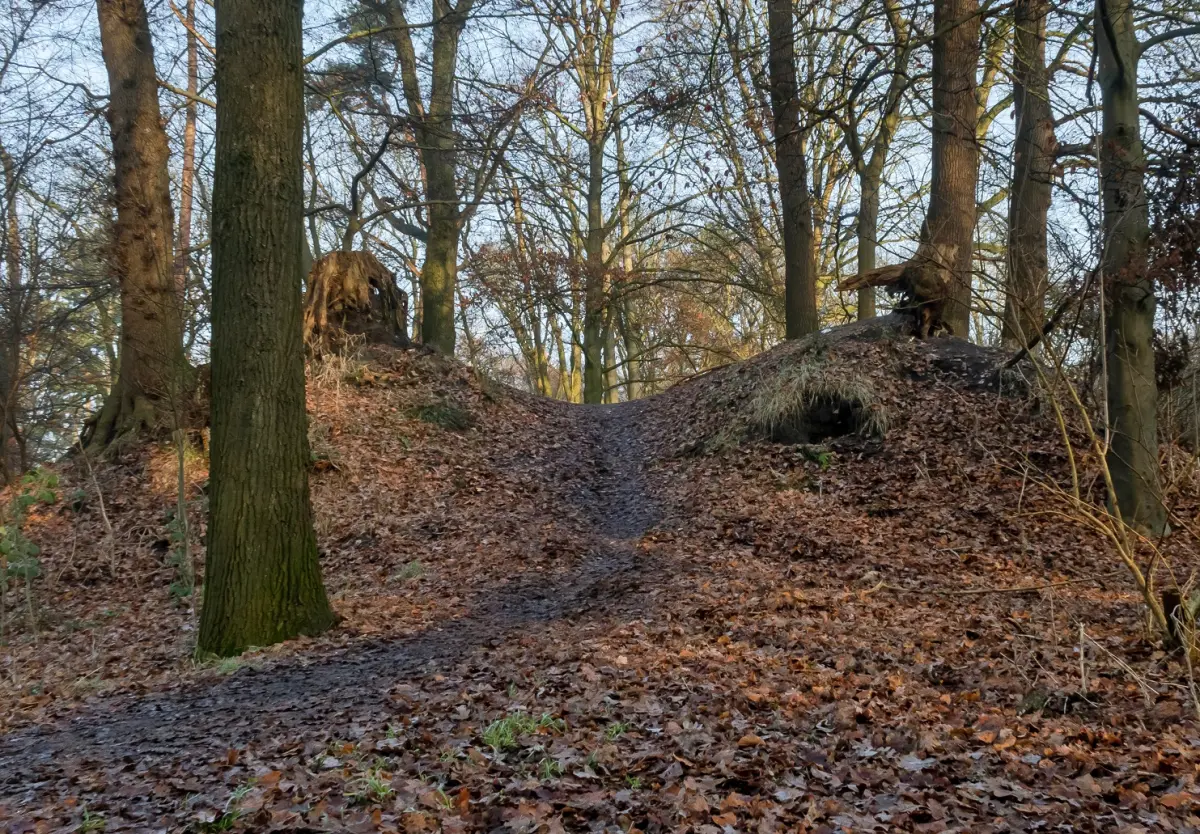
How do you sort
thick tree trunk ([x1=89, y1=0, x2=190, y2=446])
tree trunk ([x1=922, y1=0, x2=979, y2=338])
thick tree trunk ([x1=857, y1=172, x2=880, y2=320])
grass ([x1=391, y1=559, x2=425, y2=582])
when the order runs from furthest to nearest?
1. thick tree trunk ([x1=857, y1=172, x2=880, y2=320])
2. thick tree trunk ([x1=89, y1=0, x2=190, y2=446])
3. tree trunk ([x1=922, y1=0, x2=979, y2=338])
4. grass ([x1=391, y1=559, x2=425, y2=582])

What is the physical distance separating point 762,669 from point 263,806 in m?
2.97

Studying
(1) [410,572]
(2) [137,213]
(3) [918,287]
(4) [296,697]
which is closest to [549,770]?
(4) [296,697]

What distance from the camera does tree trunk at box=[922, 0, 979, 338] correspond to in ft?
35.0

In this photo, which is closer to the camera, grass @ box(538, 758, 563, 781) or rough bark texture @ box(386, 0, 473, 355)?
grass @ box(538, 758, 563, 781)

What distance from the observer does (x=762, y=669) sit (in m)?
5.26

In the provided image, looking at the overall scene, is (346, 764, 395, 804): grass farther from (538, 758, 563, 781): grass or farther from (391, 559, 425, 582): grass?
(391, 559, 425, 582): grass

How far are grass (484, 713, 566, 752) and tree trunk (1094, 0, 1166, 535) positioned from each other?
5639 millimetres

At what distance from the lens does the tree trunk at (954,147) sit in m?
10.7

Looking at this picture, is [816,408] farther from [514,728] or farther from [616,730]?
[514,728]

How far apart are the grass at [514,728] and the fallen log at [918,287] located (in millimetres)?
8990

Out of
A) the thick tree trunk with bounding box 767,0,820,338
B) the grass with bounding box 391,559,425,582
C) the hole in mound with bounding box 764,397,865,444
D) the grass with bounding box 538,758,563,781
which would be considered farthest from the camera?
the thick tree trunk with bounding box 767,0,820,338

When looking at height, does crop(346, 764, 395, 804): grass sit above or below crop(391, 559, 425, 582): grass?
below

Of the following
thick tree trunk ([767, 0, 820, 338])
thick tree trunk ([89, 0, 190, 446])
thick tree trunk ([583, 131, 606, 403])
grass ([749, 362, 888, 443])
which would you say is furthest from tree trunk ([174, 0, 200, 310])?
grass ([749, 362, 888, 443])

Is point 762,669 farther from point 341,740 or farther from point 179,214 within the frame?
point 179,214
